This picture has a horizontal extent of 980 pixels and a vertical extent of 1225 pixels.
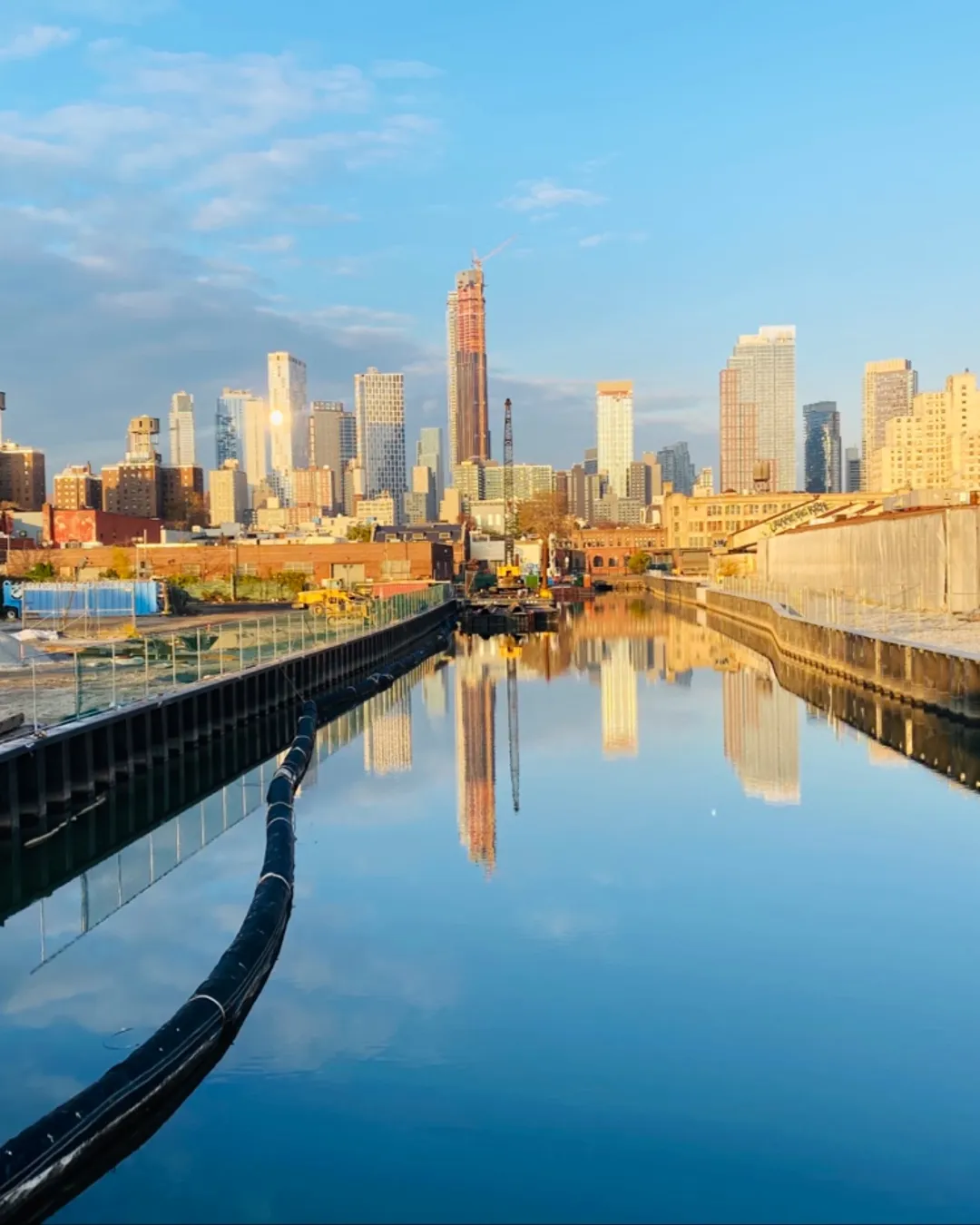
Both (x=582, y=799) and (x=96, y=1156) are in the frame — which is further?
(x=582, y=799)

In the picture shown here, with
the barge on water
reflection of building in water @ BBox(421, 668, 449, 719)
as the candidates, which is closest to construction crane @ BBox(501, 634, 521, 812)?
reflection of building in water @ BBox(421, 668, 449, 719)

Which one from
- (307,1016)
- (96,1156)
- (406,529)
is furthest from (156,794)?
(406,529)

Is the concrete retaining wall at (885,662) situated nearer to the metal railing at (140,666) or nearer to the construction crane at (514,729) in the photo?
the construction crane at (514,729)

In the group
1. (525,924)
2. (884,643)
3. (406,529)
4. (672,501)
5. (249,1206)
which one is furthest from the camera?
(672,501)

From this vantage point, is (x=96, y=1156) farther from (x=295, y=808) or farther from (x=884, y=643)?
(x=884, y=643)

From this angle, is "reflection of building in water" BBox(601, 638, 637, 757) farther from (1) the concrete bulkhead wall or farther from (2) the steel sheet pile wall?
(2) the steel sheet pile wall

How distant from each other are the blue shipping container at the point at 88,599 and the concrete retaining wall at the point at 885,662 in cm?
2835

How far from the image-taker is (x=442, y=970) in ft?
50.3

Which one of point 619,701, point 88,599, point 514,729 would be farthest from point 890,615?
point 88,599

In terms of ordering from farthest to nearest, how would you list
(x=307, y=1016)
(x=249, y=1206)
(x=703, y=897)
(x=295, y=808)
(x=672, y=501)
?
(x=672, y=501)
(x=295, y=808)
(x=703, y=897)
(x=307, y=1016)
(x=249, y=1206)

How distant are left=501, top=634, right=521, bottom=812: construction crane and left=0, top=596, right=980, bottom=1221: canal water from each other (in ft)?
2.66

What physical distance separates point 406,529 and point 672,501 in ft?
148

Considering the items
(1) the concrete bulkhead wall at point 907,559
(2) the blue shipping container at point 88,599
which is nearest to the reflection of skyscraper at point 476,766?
(2) the blue shipping container at point 88,599

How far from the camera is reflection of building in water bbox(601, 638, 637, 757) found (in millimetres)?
35656
